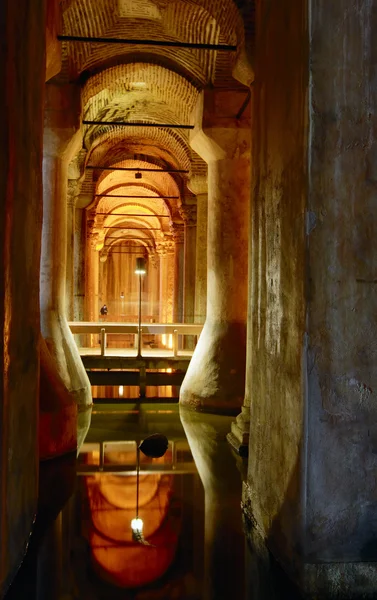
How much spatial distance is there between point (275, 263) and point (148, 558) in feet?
6.47

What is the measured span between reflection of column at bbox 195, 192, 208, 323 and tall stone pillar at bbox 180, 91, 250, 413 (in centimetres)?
388

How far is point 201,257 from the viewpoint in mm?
12898

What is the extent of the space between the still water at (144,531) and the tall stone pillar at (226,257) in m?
1.73

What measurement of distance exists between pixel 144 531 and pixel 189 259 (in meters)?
11.1

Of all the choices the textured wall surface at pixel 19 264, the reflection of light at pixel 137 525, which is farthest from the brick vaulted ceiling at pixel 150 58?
the reflection of light at pixel 137 525

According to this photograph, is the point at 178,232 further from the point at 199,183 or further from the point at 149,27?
the point at 149,27

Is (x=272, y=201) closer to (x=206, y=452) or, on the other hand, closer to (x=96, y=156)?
(x=206, y=452)

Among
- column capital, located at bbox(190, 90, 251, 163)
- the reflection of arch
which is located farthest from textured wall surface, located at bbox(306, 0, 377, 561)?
column capital, located at bbox(190, 90, 251, 163)

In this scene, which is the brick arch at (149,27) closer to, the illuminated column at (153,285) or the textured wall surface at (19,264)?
the textured wall surface at (19,264)

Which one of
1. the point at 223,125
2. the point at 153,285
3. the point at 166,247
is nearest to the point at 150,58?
the point at 223,125

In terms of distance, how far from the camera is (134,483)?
501 cm

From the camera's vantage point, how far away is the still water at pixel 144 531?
316 centimetres

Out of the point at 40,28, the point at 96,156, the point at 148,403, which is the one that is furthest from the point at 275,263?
the point at 96,156

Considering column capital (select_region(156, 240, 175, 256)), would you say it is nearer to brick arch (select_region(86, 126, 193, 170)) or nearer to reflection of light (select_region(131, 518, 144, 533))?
brick arch (select_region(86, 126, 193, 170))
